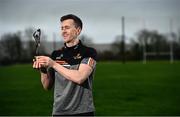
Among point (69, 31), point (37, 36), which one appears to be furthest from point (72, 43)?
point (37, 36)

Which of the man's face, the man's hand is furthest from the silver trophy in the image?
the man's face

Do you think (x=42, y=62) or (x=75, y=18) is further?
(x=75, y=18)

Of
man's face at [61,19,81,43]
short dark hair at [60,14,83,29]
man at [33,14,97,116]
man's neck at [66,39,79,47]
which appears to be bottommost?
man at [33,14,97,116]

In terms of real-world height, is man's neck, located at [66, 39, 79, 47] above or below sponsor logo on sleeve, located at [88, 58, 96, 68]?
above

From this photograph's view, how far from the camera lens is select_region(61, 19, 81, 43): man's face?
84.1 inches

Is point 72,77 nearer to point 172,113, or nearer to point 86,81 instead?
point 86,81

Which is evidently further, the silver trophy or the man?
the man

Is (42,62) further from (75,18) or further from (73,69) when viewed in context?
(75,18)

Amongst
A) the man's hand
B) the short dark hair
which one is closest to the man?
the short dark hair

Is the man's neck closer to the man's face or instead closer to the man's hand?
the man's face

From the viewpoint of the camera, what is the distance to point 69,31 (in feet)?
7.01

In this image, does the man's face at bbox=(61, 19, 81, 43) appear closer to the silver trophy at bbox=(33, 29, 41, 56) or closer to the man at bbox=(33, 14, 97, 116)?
the man at bbox=(33, 14, 97, 116)

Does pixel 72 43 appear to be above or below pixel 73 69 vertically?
above

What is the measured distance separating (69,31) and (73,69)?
0.20 m
